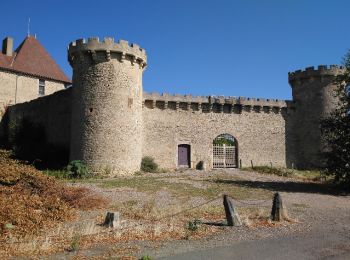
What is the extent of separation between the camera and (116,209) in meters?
11.8

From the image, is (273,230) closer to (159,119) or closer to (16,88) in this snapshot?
(159,119)

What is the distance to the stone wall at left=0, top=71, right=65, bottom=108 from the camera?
28.4m

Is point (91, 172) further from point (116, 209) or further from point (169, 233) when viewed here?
point (169, 233)

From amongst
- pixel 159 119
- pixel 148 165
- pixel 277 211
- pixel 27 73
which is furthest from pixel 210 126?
pixel 277 211

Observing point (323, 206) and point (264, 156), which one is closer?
point (323, 206)

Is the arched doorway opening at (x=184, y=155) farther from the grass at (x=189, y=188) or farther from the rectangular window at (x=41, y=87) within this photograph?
the rectangular window at (x=41, y=87)

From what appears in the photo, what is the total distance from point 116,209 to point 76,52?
1188cm

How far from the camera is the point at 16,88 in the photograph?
94.7ft

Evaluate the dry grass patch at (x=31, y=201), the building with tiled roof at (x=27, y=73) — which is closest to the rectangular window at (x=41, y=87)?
the building with tiled roof at (x=27, y=73)

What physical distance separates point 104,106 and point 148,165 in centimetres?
467

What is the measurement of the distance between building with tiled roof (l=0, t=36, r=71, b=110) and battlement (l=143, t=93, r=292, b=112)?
9.95 meters

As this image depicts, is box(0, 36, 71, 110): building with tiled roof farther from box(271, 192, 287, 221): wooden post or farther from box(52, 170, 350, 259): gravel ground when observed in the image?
box(271, 192, 287, 221): wooden post

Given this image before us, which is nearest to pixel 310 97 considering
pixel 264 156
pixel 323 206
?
pixel 264 156

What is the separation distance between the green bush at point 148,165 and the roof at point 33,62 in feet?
38.4
